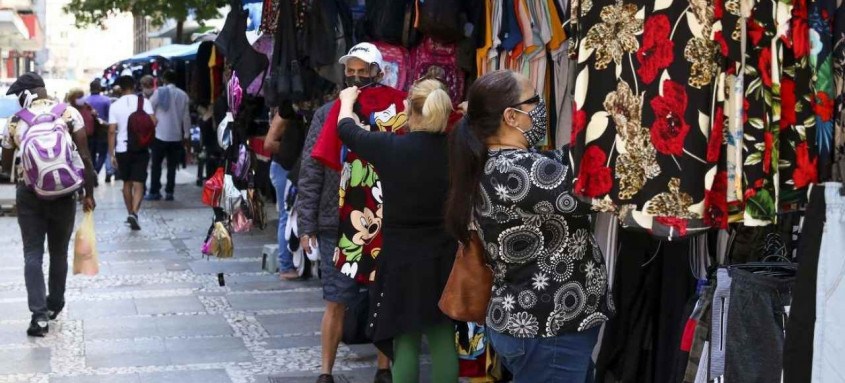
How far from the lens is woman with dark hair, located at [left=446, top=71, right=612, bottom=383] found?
157 inches

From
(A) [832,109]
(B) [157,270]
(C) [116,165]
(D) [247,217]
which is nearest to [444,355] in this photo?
(A) [832,109]

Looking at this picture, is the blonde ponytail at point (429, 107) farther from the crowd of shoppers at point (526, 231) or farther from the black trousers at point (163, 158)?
the black trousers at point (163, 158)

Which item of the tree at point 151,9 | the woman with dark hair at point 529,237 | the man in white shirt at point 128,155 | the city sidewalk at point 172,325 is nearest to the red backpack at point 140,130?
the man in white shirt at point 128,155

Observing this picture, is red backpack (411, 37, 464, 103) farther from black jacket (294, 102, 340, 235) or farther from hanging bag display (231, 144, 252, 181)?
hanging bag display (231, 144, 252, 181)

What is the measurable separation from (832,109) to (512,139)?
1.08 meters

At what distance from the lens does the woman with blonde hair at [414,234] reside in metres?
5.29

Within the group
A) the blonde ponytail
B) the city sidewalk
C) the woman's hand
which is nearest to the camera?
the blonde ponytail

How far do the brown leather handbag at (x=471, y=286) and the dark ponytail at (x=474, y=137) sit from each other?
186mm

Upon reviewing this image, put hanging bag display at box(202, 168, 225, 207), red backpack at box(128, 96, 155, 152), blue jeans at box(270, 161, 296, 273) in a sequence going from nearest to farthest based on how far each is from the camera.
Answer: hanging bag display at box(202, 168, 225, 207), blue jeans at box(270, 161, 296, 273), red backpack at box(128, 96, 155, 152)

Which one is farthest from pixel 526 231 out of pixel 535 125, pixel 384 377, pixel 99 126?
pixel 99 126

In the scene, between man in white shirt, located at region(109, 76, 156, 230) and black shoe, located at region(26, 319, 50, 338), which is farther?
man in white shirt, located at region(109, 76, 156, 230)

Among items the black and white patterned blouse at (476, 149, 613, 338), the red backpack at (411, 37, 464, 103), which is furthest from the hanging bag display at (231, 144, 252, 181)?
the black and white patterned blouse at (476, 149, 613, 338)

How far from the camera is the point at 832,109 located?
3541 millimetres

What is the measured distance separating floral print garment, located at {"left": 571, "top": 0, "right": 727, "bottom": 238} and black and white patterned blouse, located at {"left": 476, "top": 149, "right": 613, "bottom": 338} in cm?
12
